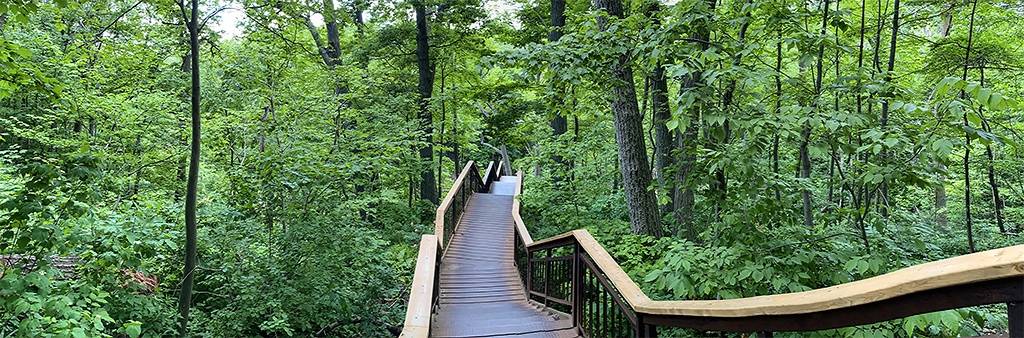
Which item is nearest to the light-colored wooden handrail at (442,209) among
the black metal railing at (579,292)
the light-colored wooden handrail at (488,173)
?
the black metal railing at (579,292)

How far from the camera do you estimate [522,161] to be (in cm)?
982

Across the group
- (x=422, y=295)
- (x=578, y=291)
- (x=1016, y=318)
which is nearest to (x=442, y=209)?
(x=422, y=295)

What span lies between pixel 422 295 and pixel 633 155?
123 inches

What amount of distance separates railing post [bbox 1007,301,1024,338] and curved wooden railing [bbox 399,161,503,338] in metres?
3.22

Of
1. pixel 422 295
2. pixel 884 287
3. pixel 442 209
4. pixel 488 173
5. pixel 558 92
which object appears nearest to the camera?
pixel 884 287

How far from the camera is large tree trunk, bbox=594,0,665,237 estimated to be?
5699 millimetres

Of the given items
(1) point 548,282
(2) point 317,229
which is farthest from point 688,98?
(2) point 317,229

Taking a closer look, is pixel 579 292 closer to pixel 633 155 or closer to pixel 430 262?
pixel 430 262

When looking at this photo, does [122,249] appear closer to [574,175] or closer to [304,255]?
[304,255]

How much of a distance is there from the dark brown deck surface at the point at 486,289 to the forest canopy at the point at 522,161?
0.99 metres

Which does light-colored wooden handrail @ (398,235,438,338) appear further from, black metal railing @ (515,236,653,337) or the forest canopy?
black metal railing @ (515,236,653,337)

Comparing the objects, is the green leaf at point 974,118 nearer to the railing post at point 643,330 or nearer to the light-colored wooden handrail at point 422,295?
the railing post at point 643,330

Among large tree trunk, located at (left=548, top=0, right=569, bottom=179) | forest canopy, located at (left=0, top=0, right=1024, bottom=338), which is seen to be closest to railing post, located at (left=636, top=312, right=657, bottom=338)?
forest canopy, located at (left=0, top=0, right=1024, bottom=338)

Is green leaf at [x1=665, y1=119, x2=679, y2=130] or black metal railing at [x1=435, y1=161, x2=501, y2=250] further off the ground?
green leaf at [x1=665, y1=119, x2=679, y2=130]
